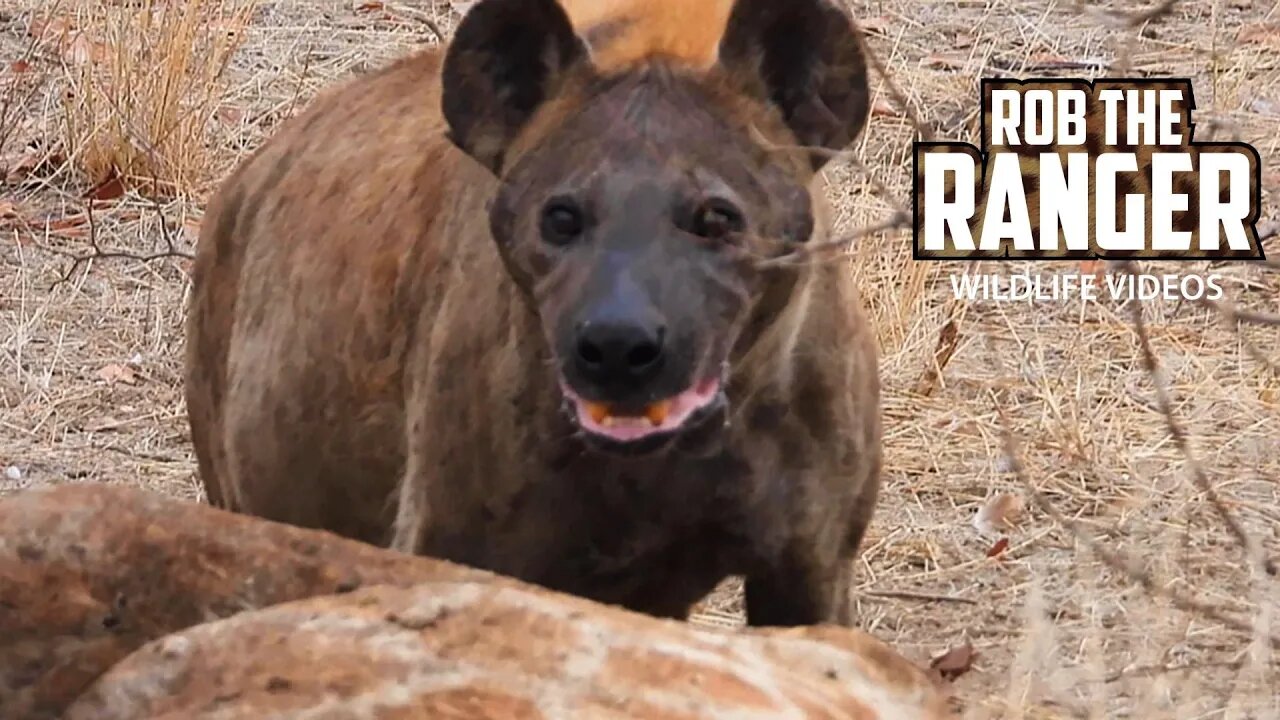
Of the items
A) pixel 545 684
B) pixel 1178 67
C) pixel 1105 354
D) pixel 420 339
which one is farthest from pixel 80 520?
pixel 1178 67

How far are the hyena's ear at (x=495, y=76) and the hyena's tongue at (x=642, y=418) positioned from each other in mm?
606

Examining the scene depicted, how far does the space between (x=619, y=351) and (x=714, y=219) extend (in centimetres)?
31

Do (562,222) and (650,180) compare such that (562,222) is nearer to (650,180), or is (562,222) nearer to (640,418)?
(650,180)

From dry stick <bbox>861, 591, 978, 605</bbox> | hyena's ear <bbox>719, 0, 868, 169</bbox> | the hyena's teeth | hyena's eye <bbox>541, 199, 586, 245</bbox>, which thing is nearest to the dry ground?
dry stick <bbox>861, 591, 978, 605</bbox>

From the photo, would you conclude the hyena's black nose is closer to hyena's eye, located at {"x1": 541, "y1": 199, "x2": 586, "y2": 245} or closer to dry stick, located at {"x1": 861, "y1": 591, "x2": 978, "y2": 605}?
hyena's eye, located at {"x1": 541, "y1": 199, "x2": 586, "y2": 245}

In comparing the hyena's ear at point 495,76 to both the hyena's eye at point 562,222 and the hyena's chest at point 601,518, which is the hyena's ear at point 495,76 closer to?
the hyena's eye at point 562,222

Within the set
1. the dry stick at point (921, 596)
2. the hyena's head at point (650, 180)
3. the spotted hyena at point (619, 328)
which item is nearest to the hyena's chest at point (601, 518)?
the spotted hyena at point (619, 328)

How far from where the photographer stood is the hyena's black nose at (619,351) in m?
3.42

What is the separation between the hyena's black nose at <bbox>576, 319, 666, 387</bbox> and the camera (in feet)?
11.2

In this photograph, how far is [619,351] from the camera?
343 centimetres

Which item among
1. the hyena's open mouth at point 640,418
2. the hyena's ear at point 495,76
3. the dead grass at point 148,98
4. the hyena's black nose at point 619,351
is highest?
the dead grass at point 148,98

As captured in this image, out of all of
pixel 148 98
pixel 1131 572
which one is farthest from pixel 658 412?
pixel 148 98

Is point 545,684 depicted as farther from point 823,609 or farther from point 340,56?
point 340,56

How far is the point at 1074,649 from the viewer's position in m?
4.81
